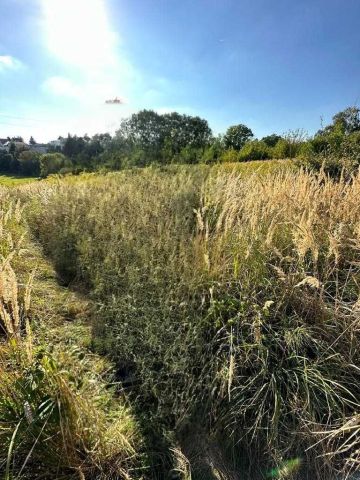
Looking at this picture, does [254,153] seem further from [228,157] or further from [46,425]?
[46,425]

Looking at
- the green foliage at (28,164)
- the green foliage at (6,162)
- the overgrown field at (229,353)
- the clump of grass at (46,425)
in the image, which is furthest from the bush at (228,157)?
the green foliage at (6,162)

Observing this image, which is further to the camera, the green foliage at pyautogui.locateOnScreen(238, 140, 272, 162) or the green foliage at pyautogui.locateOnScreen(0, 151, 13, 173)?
the green foliage at pyautogui.locateOnScreen(0, 151, 13, 173)

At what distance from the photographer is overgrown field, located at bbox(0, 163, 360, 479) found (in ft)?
5.97

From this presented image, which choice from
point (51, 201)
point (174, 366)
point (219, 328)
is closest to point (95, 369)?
point (174, 366)

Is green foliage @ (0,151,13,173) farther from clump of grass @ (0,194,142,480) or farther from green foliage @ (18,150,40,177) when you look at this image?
clump of grass @ (0,194,142,480)

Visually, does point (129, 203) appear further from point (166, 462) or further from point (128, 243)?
point (166, 462)

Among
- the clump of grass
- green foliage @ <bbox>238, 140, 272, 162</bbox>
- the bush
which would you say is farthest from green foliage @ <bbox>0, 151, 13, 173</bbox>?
the clump of grass

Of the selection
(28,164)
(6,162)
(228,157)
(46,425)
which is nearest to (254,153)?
(228,157)

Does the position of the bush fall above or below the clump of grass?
Result: above

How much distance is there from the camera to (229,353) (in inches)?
84.2

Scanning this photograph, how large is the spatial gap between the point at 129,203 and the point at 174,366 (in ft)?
9.92

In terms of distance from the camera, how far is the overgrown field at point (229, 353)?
1.82 m

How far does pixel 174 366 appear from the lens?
2.04 m

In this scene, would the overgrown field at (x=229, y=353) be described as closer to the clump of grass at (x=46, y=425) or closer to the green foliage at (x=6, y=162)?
the clump of grass at (x=46, y=425)
